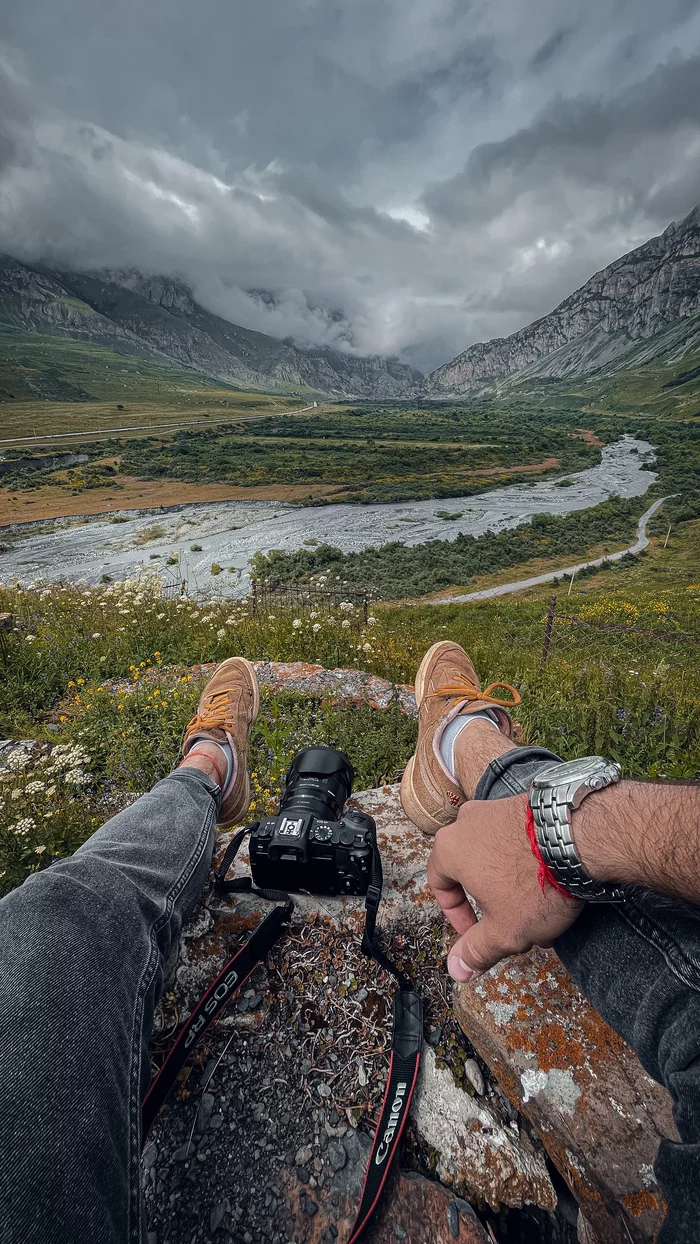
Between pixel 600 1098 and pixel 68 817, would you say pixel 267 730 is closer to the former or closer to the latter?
pixel 68 817

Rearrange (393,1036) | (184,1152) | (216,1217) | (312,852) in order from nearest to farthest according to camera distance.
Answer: (216,1217) < (184,1152) < (393,1036) < (312,852)

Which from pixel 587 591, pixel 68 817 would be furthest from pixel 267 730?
pixel 587 591

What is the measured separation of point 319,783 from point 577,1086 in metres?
1.30

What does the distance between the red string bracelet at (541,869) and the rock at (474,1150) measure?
80 cm

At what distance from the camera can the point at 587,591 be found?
79.5 ft

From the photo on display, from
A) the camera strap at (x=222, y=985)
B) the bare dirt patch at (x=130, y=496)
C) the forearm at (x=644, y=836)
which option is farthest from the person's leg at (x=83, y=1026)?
the bare dirt patch at (x=130, y=496)

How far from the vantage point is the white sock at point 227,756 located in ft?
8.58

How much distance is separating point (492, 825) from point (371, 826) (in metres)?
0.50

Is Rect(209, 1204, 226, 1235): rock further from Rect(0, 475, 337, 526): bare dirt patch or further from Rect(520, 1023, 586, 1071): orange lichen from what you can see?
Rect(0, 475, 337, 526): bare dirt patch

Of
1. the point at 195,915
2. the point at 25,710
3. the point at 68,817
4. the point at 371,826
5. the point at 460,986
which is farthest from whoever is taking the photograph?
the point at 25,710

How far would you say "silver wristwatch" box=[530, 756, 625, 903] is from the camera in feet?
4.00

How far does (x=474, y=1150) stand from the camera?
139 cm

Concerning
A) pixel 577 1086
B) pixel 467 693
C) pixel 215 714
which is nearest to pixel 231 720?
pixel 215 714

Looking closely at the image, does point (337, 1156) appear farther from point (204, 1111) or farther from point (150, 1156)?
point (150, 1156)
